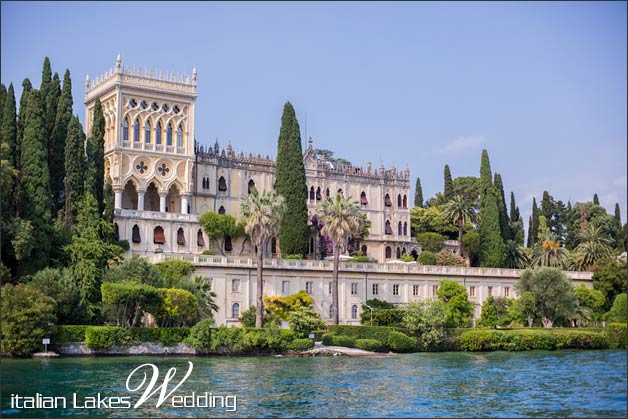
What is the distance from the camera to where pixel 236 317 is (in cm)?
6203

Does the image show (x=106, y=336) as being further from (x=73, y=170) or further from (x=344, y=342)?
(x=344, y=342)

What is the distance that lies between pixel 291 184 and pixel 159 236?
1036 centimetres

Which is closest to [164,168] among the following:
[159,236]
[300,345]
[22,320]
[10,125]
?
[159,236]

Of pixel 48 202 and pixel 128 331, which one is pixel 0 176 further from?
pixel 128 331

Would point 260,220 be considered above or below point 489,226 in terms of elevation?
below

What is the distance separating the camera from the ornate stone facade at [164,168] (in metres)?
69.7

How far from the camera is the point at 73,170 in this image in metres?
58.1

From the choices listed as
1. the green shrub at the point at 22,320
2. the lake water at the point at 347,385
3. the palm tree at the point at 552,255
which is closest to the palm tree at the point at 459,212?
the palm tree at the point at 552,255

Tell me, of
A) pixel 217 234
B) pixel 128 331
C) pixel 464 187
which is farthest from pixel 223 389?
pixel 464 187

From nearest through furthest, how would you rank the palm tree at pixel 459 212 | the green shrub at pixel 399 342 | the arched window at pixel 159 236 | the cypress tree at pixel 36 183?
1. the cypress tree at pixel 36 183
2. the green shrub at pixel 399 342
3. the arched window at pixel 159 236
4. the palm tree at pixel 459 212

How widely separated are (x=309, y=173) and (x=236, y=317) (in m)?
22.7

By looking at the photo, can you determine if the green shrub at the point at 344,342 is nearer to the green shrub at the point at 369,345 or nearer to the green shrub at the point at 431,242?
the green shrub at the point at 369,345

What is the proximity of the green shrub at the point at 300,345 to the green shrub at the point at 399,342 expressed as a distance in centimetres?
484

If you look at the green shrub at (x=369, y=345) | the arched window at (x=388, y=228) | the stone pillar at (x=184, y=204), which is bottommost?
the green shrub at (x=369, y=345)
